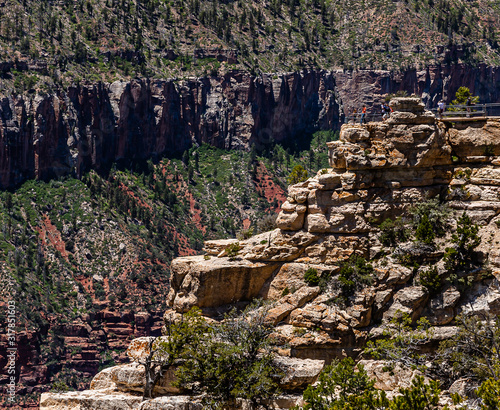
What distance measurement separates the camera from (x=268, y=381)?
6125 centimetres

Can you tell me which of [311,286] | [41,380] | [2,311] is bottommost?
[41,380]

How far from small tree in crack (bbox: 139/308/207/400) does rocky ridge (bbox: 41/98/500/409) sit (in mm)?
2882

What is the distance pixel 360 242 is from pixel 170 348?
16909 millimetres

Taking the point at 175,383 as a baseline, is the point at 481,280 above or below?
above

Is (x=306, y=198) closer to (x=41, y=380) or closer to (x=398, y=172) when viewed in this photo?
(x=398, y=172)

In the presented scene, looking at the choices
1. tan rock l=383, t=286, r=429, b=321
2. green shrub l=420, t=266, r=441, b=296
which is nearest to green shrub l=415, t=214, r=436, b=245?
green shrub l=420, t=266, r=441, b=296

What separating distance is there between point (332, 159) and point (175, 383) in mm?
21495

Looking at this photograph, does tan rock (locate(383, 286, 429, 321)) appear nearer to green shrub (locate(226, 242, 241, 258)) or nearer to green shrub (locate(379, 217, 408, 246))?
green shrub (locate(379, 217, 408, 246))

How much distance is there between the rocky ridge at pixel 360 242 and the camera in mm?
65562

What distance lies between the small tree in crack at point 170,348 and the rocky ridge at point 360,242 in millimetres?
2882

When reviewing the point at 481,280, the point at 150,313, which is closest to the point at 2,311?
the point at 150,313

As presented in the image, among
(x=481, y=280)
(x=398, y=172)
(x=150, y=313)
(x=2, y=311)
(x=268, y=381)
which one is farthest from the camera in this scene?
(x=150, y=313)

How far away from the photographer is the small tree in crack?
64562 mm

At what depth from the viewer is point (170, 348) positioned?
215 feet
